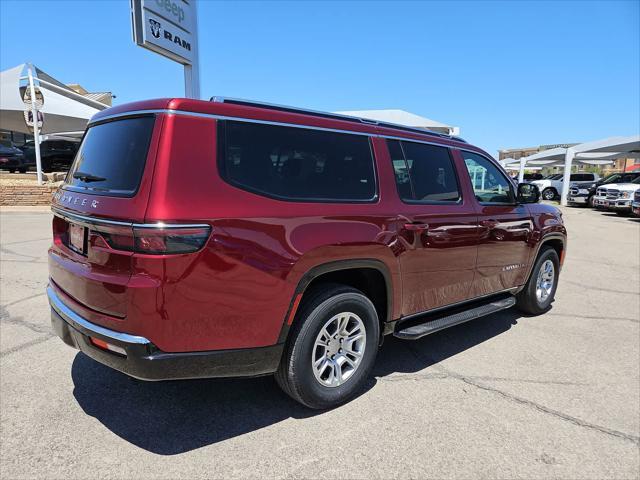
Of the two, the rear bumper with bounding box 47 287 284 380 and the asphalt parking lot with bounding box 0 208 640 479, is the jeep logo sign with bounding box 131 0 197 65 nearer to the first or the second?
the asphalt parking lot with bounding box 0 208 640 479

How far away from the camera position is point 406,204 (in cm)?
340

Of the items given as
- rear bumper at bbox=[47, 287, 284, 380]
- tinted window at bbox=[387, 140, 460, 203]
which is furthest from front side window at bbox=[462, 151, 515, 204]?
rear bumper at bbox=[47, 287, 284, 380]

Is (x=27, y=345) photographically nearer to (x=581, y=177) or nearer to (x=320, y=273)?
(x=320, y=273)

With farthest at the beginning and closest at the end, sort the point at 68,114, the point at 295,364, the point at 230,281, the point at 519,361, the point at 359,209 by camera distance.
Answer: the point at 68,114 < the point at 519,361 < the point at 359,209 < the point at 295,364 < the point at 230,281

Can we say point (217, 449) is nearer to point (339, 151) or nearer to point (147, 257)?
point (147, 257)

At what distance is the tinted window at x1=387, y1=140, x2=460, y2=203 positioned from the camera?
3.49 meters

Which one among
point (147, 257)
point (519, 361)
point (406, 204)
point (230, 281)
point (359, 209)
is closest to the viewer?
point (147, 257)

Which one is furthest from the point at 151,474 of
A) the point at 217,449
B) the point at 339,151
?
the point at 339,151

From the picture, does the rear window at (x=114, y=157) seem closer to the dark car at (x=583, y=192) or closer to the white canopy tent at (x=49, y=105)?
the white canopy tent at (x=49, y=105)

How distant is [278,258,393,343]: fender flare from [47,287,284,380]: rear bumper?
0.48 feet

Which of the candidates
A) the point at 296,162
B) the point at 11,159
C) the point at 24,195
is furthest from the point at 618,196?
the point at 11,159

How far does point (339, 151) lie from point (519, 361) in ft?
8.42

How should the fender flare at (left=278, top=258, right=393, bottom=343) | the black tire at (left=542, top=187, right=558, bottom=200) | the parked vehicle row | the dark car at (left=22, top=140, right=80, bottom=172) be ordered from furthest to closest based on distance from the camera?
the black tire at (left=542, top=187, right=558, bottom=200) → the dark car at (left=22, top=140, right=80, bottom=172) → the parked vehicle row → the fender flare at (left=278, top=258, right=393, bottom=343)

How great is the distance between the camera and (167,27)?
10.8m
